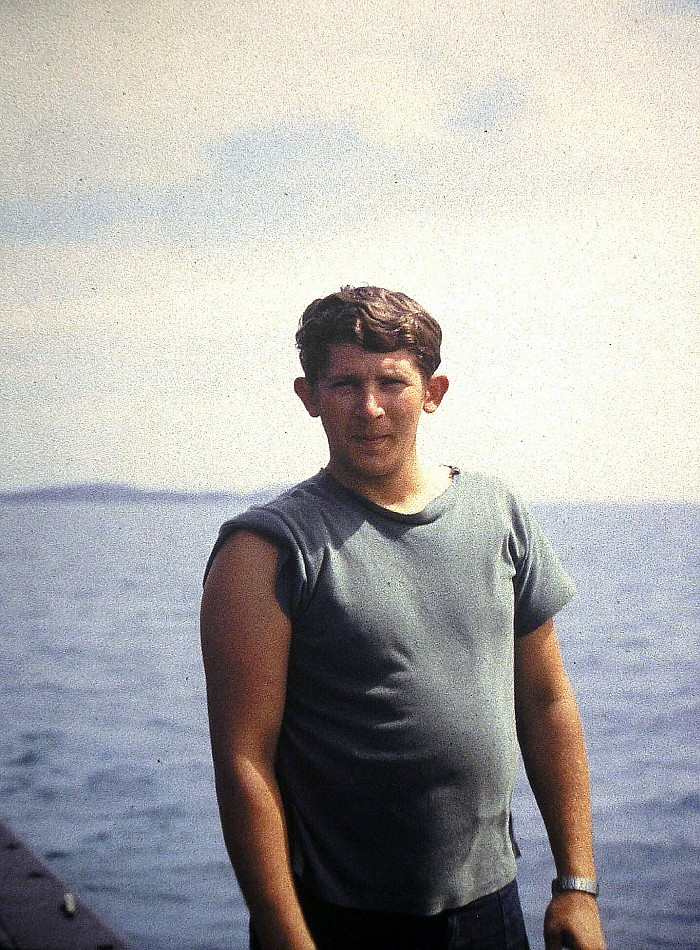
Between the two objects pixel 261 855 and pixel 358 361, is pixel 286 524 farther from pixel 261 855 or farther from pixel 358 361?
pixel 261 855

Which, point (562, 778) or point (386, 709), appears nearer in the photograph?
point (386, 709)

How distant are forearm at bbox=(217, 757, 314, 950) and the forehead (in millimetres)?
448

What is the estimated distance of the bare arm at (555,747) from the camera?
4.20 feet

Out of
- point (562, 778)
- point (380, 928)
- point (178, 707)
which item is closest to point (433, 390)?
point (562, 778)

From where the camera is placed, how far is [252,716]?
108cm

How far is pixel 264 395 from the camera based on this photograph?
7.26ft

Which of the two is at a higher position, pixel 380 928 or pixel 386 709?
pixel 386 709

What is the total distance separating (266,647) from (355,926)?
333 millimetres

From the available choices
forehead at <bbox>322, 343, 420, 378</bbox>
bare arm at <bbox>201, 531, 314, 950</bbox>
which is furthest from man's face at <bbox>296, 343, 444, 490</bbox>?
bare arm at <bbox>201, 531, 314, 950</bbox>

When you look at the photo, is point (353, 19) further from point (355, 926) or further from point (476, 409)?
point (355, 926)

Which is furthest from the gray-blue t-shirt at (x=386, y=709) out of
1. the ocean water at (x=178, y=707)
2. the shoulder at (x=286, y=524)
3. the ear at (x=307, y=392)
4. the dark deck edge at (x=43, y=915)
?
the ocean water at (x=178, y=707)

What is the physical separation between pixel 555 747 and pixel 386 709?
0.29 metres

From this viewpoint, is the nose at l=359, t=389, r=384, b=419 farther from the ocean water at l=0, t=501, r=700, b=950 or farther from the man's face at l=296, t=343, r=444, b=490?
the ocean water at l=0, t=501, r=700, b=950

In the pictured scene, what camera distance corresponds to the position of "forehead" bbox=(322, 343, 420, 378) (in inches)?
47.3
